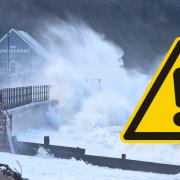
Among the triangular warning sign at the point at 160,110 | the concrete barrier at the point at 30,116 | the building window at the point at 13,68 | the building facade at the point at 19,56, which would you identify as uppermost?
the triangular warning sign at the point at 160,110

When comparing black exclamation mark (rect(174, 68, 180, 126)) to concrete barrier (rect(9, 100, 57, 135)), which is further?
concrete barrier (rect(9, 100, 57, 135))

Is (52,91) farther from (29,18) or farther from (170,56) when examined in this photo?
(170,56)

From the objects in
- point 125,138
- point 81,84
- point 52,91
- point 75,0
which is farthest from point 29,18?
point 125,138

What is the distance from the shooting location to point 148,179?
31.9 ft

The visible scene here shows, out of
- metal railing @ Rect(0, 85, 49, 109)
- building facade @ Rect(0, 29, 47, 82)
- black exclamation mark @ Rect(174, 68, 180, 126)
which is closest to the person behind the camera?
black exclamation mark @ Rect(174, 68, 180, 126)

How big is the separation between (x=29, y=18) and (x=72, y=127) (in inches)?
1293

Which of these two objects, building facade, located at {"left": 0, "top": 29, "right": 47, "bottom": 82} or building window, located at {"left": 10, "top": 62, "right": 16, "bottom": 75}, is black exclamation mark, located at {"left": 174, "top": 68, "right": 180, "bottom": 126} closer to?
building facade, located at {"left": 0, "top": 29, "right": 47, "bottom": 82}

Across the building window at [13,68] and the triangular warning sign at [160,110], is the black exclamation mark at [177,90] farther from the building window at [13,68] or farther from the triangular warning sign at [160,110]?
the building window at [13,68]

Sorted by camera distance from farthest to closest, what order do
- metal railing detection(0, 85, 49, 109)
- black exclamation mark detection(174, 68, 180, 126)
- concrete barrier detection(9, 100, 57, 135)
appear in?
metal railing detection(0, 85, 49, 109) → concrete barrier detection(9, 100, 57, 135) → black exclamation mark detection(174, 68, 180, 126)

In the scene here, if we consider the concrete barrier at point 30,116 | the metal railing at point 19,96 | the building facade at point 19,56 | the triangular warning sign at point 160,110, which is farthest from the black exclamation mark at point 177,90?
the building facade at point 19,56

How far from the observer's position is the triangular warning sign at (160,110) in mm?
2170

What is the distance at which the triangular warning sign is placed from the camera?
7.12 feet

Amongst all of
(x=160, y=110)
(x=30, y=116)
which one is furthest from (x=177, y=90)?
(x=30, y=116)

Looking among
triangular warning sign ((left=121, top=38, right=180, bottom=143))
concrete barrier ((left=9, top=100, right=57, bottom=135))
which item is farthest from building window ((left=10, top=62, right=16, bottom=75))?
triangular warning sign ((left=121, top=38, right=180, bottom=143))
